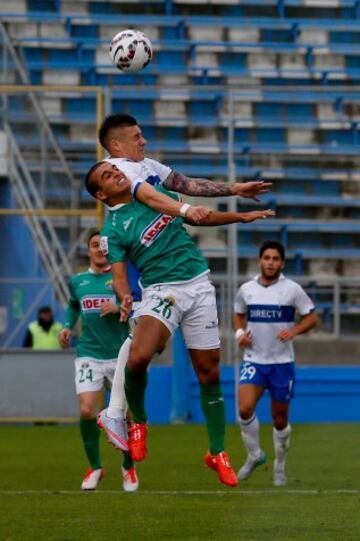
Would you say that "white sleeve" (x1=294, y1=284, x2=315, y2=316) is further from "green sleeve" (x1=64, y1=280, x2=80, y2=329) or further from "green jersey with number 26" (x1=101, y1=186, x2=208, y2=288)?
"green jersey with number 26" (x1=101, y1=186, x2=208, y2=288)

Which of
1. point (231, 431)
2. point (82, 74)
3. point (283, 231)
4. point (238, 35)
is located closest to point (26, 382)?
point (231, 431)

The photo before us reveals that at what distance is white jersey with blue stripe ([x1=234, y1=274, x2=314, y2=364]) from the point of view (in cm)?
1234

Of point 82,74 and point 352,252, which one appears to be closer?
point 352,252

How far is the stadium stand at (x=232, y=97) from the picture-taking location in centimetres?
2044

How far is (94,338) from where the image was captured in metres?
11.9

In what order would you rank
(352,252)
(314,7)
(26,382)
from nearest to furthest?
1. (26,382)
2. (352,252)
3. (314,7)

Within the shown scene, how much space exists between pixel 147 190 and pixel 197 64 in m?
15.8

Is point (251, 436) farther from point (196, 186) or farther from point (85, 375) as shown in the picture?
point (196, 186)

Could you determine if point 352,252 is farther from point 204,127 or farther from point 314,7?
point 314,7

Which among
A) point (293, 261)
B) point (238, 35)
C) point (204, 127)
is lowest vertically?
point (293, 261)

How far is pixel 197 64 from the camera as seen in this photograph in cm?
2400

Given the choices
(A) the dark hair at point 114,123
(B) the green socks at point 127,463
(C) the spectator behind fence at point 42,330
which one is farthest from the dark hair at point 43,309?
(A) the dark hair at point 114,123

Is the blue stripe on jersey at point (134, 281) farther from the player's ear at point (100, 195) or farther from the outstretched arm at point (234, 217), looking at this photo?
the outstretched arm at point (234, 217)

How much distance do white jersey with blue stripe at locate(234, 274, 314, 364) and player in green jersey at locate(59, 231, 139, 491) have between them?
123 centimetres
